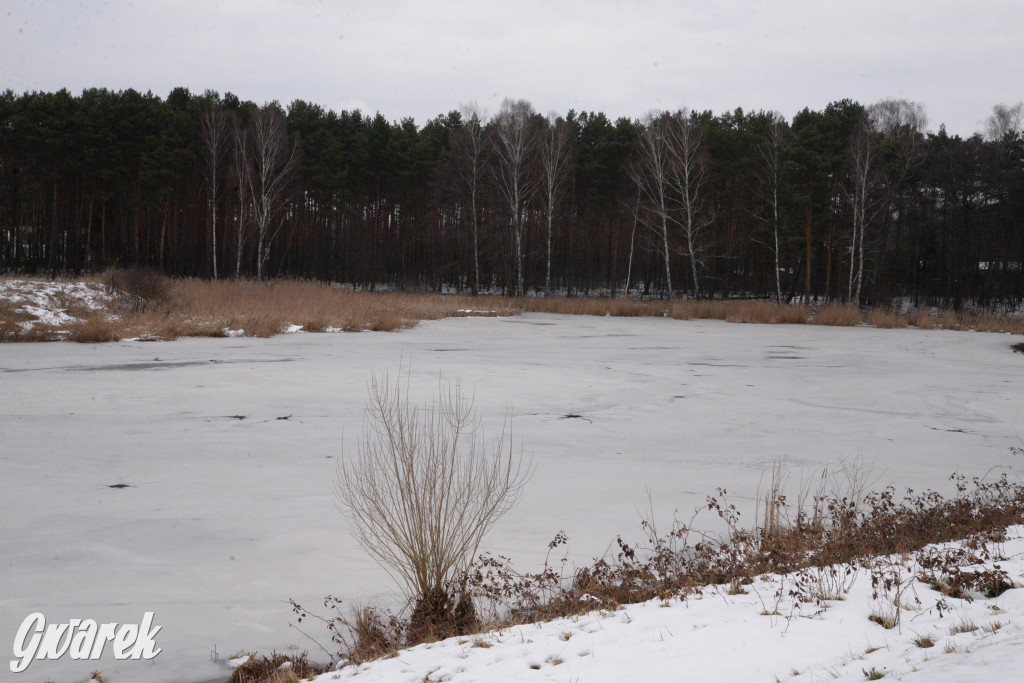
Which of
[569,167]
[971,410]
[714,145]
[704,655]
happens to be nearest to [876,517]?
[704,655]

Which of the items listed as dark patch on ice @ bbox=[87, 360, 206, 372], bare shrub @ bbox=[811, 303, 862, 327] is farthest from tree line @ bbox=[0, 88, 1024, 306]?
dark patch on ice @ bbox=[87, 360, 206, 372]

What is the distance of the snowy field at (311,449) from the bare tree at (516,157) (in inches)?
Answer: 705

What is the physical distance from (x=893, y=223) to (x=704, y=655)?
36.0 metres

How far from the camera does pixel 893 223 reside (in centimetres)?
3453

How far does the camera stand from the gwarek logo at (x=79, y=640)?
380 centimetres

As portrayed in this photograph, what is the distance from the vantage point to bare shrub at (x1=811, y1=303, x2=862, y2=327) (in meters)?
26.3

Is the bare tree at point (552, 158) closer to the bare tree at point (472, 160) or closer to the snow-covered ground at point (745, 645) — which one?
the bare tree at point (472, 160)

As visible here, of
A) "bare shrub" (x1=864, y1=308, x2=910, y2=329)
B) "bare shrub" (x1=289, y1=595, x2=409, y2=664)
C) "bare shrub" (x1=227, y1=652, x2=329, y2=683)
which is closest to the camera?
"bare shrub" (x1=227, y1=652, x2=329, y2=683)

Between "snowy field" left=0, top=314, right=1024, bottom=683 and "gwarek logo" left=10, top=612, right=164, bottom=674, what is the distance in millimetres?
62

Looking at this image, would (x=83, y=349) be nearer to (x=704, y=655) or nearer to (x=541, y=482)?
(x=541, y=482)

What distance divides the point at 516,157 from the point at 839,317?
1551 cm

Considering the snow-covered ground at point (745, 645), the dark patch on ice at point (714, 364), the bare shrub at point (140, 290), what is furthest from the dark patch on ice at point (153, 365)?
the snow-covered ground at point (745, 645)

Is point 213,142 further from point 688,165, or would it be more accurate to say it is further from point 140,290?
point 688,165

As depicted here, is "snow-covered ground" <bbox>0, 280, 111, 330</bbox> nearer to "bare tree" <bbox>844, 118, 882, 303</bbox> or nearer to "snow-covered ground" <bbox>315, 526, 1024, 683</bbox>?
"snow-covered ground" <bbox>315, 526, 1024, 683</bbox>
